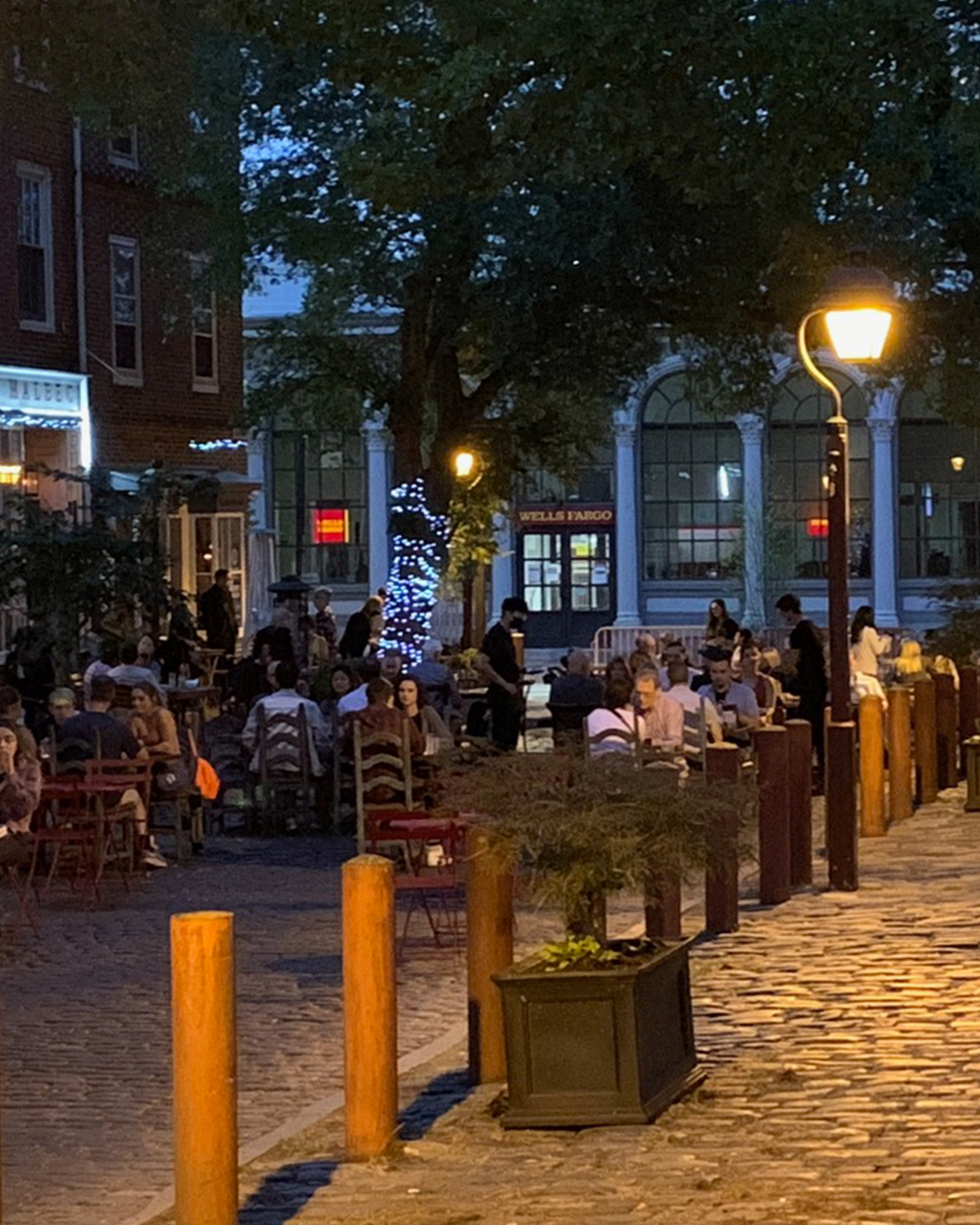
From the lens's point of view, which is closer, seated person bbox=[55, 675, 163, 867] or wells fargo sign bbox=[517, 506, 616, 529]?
seated person bbox=[55, 675, 163, 867]

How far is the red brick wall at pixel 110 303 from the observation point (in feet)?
109

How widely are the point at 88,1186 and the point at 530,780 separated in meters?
2.09

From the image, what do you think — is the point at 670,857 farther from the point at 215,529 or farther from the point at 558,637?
the point at 558,637

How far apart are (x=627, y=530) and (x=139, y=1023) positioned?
47528 millimetres

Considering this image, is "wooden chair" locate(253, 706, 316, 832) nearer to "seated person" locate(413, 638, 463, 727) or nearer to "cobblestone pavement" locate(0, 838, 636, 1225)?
"cobblestone pavement" locate(0, 838, 636, 1225)

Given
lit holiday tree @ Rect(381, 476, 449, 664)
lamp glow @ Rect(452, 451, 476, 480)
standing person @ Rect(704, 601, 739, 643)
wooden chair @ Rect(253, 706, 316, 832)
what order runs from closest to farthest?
wooden chair @ Rect(253, 706, 316, 832)
lit holiday tree @ Rect(381, 476, 449, 664)
lamp glow @ Rect(452, 451, 476, 480)
standing person @ Rect(704, 601, 739, 643)

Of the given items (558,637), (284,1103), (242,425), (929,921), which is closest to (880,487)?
(558,637)

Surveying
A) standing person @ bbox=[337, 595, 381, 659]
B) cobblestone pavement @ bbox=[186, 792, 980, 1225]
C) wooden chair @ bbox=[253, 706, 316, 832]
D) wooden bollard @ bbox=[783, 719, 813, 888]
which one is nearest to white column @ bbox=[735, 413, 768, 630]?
standing person @ bbox=[337, 595, 381, 659]

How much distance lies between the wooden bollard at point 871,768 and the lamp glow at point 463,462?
12.7m

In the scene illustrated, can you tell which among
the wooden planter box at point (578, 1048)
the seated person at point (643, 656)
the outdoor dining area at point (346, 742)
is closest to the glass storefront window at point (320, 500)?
the outdoor dining area at point (346, 742)

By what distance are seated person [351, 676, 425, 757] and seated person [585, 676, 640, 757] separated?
1.14 metres

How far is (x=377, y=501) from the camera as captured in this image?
196ft

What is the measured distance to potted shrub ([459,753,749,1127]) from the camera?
29.4 feet

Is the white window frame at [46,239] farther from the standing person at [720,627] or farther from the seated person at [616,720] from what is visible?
the seated person at [616,720]
